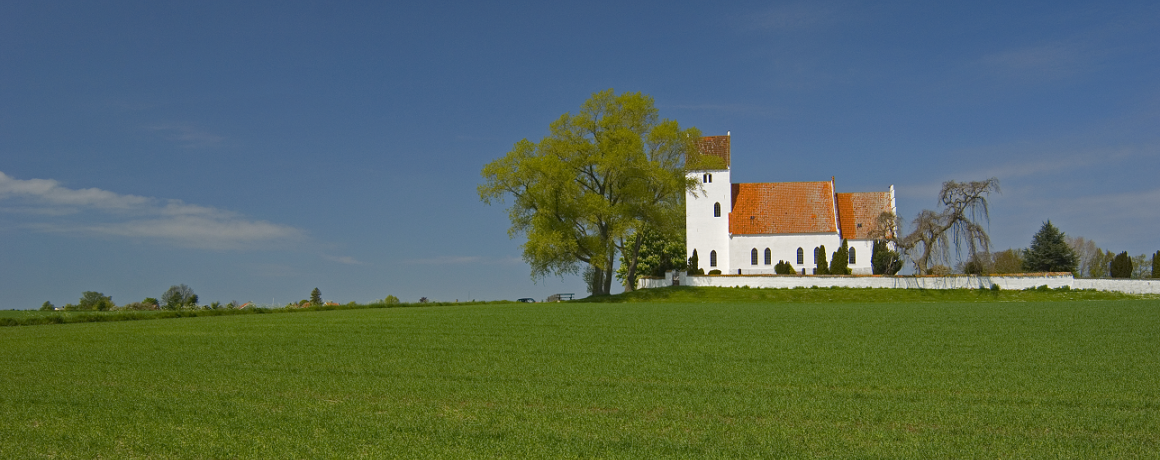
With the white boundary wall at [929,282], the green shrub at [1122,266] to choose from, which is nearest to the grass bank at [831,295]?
the white boundary wall at [929,282]

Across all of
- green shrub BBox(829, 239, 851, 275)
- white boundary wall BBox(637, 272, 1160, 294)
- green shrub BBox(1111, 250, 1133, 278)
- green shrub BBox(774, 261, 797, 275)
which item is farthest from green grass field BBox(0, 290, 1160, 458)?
green shrub BBox(1111, 250, 1133, 278)

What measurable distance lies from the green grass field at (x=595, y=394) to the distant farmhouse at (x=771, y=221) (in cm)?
3658

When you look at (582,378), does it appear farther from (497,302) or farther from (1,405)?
(497,302)

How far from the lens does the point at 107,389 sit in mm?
9977

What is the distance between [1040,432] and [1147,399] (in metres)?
2.63

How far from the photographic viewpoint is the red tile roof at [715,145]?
185ft

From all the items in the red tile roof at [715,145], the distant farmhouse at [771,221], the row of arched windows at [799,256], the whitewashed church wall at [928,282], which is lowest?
the whitewashed church wall at [928,282]

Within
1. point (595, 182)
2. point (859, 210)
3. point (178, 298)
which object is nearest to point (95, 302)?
point (178, 298)

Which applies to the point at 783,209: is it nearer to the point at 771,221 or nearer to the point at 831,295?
the point at 771,221

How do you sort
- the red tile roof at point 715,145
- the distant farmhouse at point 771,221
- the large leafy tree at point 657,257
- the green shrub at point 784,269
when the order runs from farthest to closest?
the large leafy tree at point 657,257 → the red tile roof at point 715,145 → the distant farmhouse at point 771,221 → the green shrub at point 784,269

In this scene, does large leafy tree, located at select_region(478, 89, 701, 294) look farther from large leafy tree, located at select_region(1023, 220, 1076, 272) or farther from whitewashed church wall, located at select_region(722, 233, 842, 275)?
large leafy tree, located at select_region(1023, 220, 1076, 272)

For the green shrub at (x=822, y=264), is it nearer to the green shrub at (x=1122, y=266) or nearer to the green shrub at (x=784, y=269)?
the green shrub at (x=784, y=269)

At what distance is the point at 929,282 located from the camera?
139 ft

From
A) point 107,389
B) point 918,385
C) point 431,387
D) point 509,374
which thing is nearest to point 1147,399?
point 918,385
